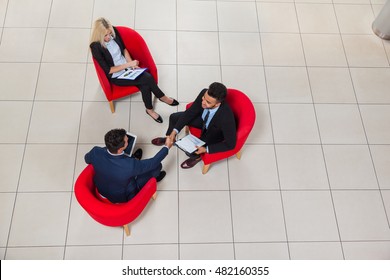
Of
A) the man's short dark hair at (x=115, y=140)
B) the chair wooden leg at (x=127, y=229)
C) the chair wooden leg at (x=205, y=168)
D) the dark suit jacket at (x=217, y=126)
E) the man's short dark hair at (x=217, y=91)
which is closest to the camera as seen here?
the man's short dark hair at (x=115, y=140)

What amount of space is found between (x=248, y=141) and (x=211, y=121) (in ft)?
2.72

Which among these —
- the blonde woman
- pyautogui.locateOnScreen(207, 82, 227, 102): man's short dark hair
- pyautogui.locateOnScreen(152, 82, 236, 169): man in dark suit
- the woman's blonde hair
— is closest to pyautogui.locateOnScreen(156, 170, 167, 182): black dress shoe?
pyautogui.locateOnScreen(152, 82, 236, 169): man in dark suit

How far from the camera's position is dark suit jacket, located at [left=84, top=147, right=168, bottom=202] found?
101 inches

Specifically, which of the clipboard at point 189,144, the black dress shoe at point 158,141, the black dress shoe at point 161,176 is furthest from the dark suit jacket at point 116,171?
the black dress shoe at point 158,141

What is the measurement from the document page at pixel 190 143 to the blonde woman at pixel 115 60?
2.21 feet

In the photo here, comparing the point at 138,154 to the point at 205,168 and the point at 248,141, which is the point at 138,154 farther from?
the point at 248,141

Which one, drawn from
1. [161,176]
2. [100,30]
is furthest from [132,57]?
[161,176]

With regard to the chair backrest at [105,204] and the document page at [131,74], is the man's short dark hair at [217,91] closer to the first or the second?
the chair backrest at [105,204]

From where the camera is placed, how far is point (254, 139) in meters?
3.71

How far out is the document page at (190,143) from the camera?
10.1 ft

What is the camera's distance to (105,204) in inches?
99.0

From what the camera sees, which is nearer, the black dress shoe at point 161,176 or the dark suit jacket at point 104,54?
the dark suit jacket at point 104,54

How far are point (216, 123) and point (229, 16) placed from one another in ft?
7.40

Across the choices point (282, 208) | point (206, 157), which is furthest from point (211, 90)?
point (282, 208)
